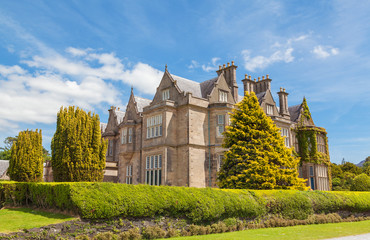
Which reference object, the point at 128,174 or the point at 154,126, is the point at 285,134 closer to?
the point at 154,126

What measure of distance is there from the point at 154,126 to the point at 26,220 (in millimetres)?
20875

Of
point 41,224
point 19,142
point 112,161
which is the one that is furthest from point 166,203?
point 112,161

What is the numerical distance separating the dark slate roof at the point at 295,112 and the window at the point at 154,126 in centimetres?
2184

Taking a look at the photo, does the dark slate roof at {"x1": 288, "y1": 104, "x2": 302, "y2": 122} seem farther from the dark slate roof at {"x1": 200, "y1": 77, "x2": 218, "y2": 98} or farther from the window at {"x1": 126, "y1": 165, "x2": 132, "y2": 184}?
the window at {"x1": 126, "y1": 165, "x2": 132, "y2": 184}

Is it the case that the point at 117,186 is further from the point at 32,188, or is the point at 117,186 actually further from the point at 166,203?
the point at 32,188

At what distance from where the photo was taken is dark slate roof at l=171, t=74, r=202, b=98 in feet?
119

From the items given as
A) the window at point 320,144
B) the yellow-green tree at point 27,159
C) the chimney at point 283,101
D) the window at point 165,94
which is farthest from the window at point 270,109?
the yellow-green tree at point 27,159

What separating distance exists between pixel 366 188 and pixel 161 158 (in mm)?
29212

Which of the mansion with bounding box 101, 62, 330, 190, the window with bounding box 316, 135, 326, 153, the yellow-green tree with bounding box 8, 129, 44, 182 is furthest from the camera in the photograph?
the window with bounding box 316, 135, 326, 153

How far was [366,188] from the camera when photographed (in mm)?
43094

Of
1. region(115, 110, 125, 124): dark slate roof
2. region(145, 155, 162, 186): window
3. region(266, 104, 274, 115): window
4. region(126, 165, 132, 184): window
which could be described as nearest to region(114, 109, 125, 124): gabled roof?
region(115, 110, 125, 124): dark slate roof

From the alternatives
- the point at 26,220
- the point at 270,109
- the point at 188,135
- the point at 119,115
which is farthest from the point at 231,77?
the point at 26,220

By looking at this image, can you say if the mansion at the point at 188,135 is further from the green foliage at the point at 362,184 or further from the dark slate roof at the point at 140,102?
the green foliage at the point at 362,184

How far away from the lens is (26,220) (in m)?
14.5
